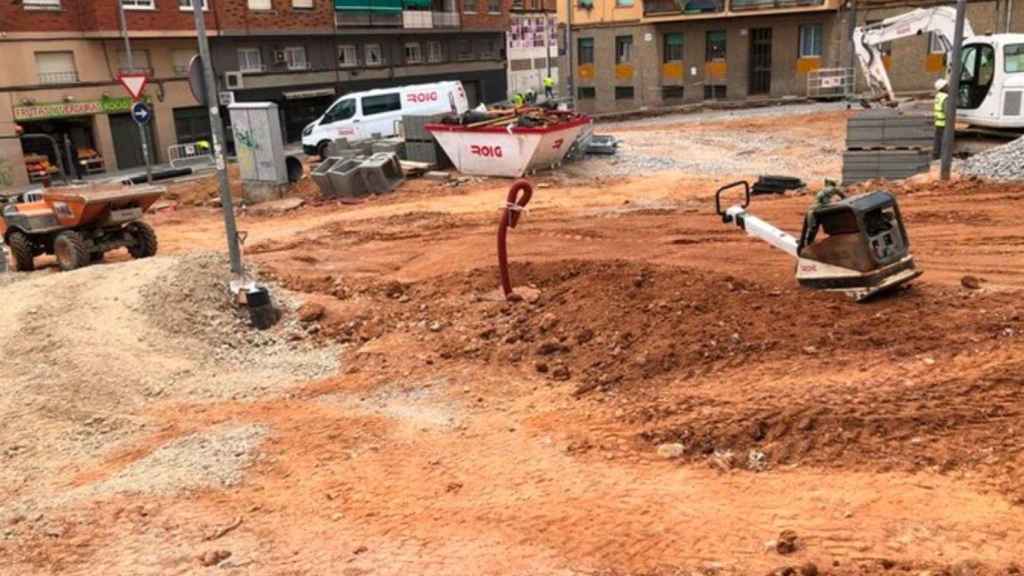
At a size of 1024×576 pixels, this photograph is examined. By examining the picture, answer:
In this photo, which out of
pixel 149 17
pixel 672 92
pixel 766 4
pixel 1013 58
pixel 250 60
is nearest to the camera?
pixel 1013 58

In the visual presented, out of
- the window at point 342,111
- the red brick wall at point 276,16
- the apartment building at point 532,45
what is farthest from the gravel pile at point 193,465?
the apartment building at point 532,45

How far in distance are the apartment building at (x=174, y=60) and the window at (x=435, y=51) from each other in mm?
67

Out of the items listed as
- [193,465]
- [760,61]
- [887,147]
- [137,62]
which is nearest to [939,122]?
[887,147]

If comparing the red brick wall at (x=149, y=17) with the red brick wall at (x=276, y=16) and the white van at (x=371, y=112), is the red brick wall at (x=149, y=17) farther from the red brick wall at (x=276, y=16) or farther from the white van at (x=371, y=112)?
the white van at (x=371, y=112)

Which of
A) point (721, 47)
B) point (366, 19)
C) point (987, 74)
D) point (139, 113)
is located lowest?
point (987, 74)

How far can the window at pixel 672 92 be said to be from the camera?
42.0 metres

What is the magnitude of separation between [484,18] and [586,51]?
7294 mm

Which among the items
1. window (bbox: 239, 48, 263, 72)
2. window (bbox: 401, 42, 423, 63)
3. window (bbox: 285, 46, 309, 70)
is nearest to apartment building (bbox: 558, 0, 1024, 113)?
window (bbox: 401, 42, 423, 63)

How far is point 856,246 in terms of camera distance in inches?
283

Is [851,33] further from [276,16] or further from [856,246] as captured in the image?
[856,246]

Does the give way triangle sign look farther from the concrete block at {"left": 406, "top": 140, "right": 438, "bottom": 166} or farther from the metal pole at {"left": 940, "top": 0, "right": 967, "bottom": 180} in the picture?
the metal pole at {"left": 940, "top": 0, "right": 967, "bottom": 180}

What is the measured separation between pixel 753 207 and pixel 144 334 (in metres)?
9.09

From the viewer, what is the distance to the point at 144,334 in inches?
333

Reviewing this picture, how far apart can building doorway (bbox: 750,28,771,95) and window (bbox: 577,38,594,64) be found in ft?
26.6
